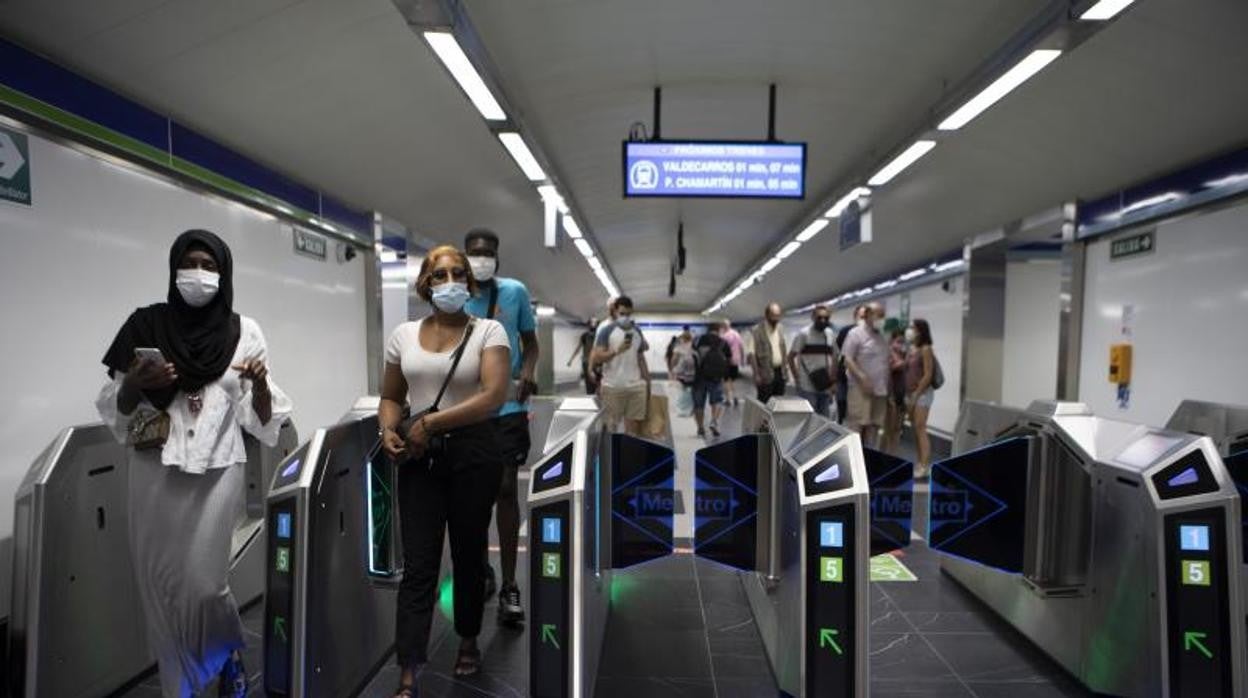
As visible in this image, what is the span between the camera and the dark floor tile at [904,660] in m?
2.73

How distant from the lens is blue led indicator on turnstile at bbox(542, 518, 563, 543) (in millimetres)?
2041

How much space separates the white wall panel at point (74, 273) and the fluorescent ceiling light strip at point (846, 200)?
17.7ft

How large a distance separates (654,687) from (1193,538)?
1.95 m

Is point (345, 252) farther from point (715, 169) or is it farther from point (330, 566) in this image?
point (330, 566)

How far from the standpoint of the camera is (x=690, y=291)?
24031 mm

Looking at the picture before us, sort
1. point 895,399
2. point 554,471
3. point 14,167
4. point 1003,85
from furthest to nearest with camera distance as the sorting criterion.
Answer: point 895,399 → point 1003,85 → point 14,167 → point 554,471

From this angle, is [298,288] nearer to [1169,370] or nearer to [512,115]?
[512,115]

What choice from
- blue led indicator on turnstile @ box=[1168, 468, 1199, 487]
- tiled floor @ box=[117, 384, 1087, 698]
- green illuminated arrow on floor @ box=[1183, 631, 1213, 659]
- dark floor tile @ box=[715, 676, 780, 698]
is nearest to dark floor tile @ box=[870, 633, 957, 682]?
tiled floor @ box=[117, 384, 1087, 698]

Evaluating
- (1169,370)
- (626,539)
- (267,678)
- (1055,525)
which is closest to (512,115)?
(626,539)

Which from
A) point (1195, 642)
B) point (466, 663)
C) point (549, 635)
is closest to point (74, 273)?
point (466, 663)

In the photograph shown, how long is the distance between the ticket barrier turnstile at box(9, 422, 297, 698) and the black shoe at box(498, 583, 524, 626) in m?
1.42

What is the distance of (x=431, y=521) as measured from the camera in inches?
91.7

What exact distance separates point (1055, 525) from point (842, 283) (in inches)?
495

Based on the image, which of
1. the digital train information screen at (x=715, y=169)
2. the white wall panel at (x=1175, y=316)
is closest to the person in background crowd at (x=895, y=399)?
the white wall panel at (x=1175, y=316)
